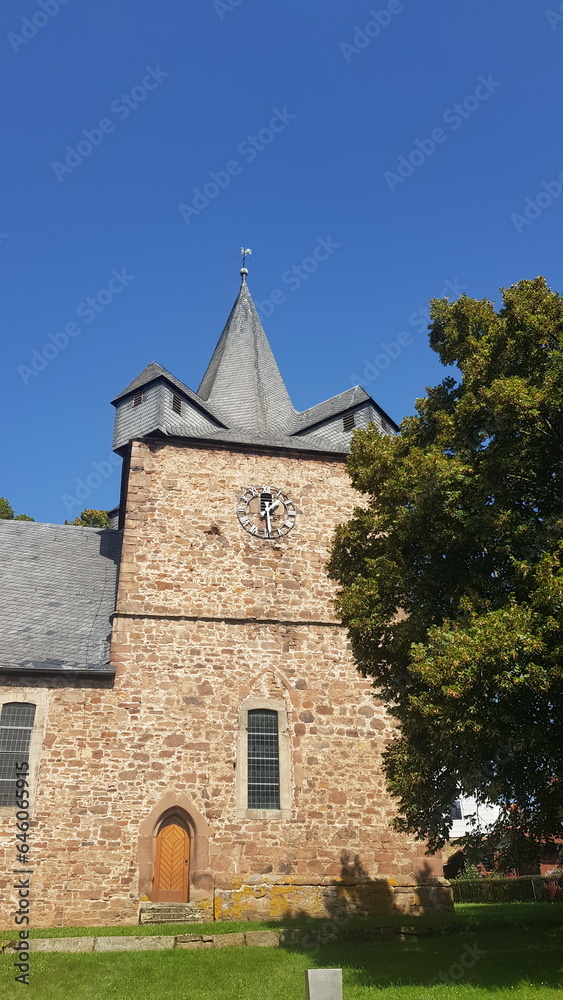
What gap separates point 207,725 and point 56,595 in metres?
4.90

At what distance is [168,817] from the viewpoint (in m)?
14.5

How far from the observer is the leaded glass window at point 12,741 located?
14.0 m

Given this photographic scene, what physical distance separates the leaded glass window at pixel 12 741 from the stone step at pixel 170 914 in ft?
10.2

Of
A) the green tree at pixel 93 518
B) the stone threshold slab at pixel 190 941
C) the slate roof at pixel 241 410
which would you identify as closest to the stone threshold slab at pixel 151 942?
the stone threshold slab at pixel 190 941

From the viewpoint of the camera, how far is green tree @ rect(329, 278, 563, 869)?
8.72m

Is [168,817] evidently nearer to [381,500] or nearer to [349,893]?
[349,893]

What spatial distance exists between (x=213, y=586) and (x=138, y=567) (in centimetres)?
169

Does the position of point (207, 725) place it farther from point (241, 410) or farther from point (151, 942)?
point (241, 410)

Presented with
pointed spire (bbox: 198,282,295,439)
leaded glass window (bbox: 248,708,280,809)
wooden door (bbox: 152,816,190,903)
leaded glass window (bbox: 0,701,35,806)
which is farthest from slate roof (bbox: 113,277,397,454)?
wooden door (bbox: 152,816,190,903)

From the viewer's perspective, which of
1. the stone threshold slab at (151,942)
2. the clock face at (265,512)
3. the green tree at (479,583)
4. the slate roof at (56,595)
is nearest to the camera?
the green tree at (479,583)

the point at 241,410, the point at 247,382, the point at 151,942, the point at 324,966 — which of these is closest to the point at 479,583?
the point at 324,966

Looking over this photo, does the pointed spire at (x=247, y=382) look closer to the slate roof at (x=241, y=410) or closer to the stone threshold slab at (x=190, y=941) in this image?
the slate roof at (x=241, y=410)

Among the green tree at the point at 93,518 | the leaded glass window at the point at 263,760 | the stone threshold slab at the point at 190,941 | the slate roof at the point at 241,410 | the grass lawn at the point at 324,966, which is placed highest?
the green tree at the point at 93,518

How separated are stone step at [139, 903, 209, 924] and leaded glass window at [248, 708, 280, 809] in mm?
2113
